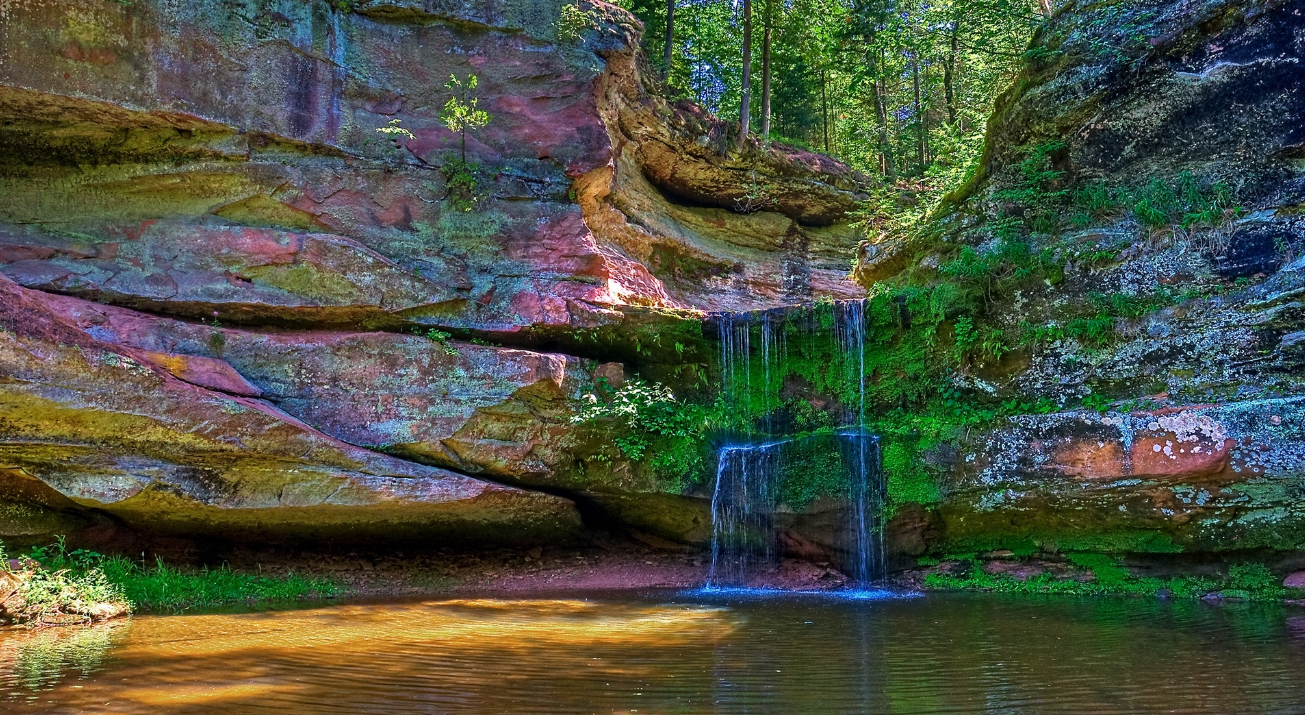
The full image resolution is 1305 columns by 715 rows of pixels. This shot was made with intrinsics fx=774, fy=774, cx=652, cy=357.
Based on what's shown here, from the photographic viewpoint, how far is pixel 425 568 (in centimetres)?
1230

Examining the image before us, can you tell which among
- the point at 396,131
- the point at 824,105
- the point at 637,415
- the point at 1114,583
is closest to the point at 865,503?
the point at 1114,583

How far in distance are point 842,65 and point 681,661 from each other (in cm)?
→ 2366

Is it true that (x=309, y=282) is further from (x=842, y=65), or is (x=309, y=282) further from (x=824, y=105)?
(x=824, y=105)

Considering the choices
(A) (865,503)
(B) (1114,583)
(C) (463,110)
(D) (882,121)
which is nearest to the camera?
(B) (1114,583)

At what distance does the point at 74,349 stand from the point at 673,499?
8.40 meters

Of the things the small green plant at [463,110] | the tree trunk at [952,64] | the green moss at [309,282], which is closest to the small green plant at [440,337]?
the green moss at [309,282]

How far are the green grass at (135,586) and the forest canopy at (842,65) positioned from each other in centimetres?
1500

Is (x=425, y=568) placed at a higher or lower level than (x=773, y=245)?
lower

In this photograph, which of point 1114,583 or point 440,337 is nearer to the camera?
point 1114,583

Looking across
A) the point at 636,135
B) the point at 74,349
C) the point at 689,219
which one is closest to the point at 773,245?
the point at 689,219

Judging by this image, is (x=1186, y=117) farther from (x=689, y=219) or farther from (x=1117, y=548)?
(x=689, y=219)

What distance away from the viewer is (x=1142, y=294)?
11141 millimetres

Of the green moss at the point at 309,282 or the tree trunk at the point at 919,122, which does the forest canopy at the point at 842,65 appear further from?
the green moss at the point at 309,282

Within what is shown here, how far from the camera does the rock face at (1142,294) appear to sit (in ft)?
31.6
